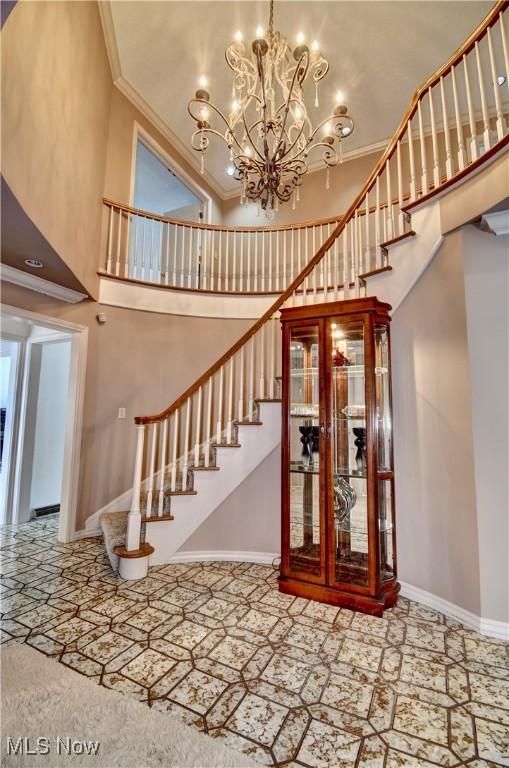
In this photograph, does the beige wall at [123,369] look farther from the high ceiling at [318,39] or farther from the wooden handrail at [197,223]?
the high ceiling at [318,39]

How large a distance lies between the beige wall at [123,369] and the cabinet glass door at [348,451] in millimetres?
2135

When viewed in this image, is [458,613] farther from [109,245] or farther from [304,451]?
[109,245]

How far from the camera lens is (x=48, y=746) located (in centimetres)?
135

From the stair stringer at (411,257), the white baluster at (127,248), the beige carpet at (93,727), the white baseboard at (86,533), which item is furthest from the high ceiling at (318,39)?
the beige carpet at (93,727)

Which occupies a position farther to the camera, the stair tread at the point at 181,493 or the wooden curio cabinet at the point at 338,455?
the stair tread at the point at 181,493

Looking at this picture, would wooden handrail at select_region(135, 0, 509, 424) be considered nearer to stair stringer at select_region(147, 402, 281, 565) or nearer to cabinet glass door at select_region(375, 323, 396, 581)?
stair stringer at select_region(147, 402, 281, 565)

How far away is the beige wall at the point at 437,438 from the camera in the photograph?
7.43 feet

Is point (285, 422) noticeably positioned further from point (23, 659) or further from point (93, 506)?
point (93, 506)

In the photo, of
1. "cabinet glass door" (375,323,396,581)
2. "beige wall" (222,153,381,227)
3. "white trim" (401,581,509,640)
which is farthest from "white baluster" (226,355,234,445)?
"beige wall" (222,153,381,227)

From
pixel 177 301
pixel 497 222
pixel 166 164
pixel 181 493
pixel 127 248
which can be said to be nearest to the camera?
pixel 497 222

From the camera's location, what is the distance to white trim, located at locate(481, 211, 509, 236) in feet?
6.84

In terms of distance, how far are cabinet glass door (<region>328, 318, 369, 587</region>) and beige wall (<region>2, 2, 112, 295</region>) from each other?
2252mm

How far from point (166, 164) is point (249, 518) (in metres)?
5.33

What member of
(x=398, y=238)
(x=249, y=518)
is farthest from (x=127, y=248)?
(x=249, y=518)
